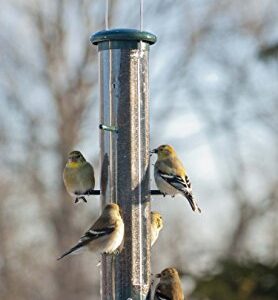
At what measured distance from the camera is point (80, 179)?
35.0 feet

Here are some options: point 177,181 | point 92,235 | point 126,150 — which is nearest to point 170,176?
point 177,181

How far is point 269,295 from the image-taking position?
10.8m

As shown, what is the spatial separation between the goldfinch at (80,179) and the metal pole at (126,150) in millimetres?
382

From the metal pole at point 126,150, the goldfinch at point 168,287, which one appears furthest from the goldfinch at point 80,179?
the goldfinch at point 168,287

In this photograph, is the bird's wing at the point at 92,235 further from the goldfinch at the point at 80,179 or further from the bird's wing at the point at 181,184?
the bird's wing at the point at 181,184

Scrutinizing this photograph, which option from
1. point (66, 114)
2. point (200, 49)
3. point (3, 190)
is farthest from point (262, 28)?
point (3, 190)

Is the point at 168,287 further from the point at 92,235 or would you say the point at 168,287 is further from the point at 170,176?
the point at 170,176

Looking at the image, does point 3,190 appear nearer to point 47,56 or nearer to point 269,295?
point 47,56

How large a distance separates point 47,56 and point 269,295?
21.3 m

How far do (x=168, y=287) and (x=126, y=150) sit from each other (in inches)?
43.6

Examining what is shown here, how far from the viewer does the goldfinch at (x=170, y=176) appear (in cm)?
1112

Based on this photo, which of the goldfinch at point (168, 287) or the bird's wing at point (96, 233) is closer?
the bird's wing at point (96, 233)

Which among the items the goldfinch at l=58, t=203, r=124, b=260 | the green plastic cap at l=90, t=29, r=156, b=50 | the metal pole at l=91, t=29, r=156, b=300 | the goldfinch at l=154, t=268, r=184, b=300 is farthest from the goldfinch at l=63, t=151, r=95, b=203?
the green plastic cap at l=90, t=29, r=156, b=50

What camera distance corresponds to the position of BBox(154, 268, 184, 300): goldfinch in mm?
10305
